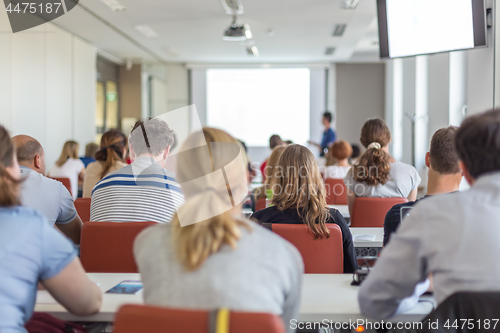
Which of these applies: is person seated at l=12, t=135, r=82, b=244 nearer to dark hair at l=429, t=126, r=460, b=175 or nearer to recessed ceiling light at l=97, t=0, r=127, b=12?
dark hair at l=429, t=126, r=460, b=175

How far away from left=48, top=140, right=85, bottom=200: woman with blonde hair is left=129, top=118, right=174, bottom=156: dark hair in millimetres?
3349

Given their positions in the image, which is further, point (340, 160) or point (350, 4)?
point (350, 4)

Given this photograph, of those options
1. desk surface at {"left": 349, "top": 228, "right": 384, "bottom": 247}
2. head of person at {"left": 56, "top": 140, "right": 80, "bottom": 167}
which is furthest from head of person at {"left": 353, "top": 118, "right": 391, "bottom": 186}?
head of person at {"left": 56, "top": 140, "right": 80, "bottom": 167}

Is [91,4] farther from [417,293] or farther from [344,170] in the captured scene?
[417,293]

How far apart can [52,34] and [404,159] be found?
6.87m

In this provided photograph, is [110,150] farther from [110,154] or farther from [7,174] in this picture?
[7,174]

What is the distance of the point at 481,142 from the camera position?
3.72ft

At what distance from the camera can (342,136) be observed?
38.9 ft

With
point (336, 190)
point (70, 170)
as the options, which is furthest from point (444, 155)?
point (70, 170)

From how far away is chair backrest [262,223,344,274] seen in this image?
6.48 ft

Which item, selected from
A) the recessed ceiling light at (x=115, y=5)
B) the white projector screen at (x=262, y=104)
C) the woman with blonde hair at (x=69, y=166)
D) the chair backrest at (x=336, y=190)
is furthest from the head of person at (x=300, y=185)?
the white projector screen at (x=262, y=104)

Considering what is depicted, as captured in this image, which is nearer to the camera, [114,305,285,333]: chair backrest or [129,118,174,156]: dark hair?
[114,305,285,333]: chair backrest

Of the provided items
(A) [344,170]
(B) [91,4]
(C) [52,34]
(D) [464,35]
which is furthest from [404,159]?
(C) [52,34]

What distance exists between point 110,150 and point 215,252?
2.90 m
